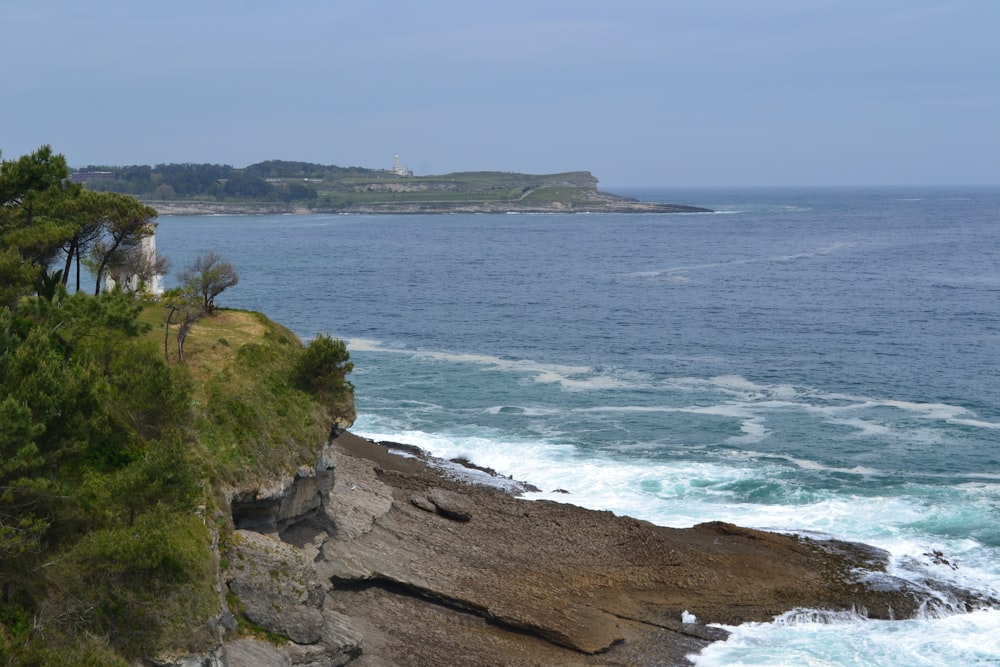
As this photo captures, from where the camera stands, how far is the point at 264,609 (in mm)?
27141

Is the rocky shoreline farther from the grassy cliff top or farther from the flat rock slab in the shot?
the grassy cliff top

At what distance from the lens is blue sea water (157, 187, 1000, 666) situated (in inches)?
1513

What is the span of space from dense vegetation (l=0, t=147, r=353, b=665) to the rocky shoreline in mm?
2382

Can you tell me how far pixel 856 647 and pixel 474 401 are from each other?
30.9 m

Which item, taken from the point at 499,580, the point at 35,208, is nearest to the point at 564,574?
the point at 499,580

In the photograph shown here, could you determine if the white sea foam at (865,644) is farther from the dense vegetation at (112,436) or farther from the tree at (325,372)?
the tree at (325,372)

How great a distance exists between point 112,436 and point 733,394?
40460 mm

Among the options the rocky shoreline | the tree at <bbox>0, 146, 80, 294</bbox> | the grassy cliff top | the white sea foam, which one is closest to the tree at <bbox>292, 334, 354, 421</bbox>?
the grassy cliff top

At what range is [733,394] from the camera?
59.3 metres

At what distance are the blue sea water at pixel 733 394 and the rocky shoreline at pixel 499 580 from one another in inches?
61.3

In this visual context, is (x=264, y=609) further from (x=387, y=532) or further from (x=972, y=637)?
(x=972, y=637)

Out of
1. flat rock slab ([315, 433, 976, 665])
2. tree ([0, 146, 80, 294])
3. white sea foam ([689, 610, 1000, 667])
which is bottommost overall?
white sea foam ([689, 610, 1000, 667])

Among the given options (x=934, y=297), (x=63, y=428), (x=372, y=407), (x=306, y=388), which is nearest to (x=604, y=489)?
(x=306, y=388)

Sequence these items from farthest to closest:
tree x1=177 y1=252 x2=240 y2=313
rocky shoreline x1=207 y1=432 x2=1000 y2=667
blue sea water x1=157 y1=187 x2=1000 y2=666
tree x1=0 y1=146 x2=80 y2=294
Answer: tree x1=177 y1=252 x2=240 y2=313
blue sea water x1=157 y1=187 x2=1000 y2=666
tree x1=0 y1=146 x2=80 y2=294
rocky shoreline x1=207 y1=432 x2=1000 y2=667
